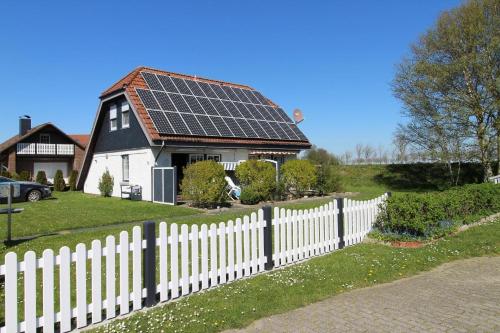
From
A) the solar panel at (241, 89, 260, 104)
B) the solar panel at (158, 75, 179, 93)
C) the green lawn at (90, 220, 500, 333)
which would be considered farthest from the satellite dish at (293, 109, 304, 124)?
the green lawn at (90, 220, 500, 333)

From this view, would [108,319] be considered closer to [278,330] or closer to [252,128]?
[278,330]

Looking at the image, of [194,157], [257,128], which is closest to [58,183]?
[194,157]

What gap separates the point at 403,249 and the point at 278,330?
487 centimetres

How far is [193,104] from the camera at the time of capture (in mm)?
21875

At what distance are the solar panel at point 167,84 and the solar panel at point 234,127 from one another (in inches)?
134

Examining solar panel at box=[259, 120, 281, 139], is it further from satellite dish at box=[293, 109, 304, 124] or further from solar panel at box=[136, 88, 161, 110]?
solar panel at box=[136, 88, 161, 110]

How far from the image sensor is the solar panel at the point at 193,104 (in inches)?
846

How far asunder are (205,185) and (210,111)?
25.9 feet

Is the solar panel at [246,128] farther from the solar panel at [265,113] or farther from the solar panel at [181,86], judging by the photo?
the solar panel at [181,86]

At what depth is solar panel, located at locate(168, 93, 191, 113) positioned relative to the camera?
20.7 meters

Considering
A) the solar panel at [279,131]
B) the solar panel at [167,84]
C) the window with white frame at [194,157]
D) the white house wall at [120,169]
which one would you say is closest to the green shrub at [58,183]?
the white house wall at [120,169]

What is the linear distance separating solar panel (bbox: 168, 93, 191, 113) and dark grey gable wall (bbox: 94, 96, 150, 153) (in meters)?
2.27

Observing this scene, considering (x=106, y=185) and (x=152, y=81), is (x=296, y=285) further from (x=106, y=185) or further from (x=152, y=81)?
(x=106, y=185)

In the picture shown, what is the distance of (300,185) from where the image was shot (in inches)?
750
